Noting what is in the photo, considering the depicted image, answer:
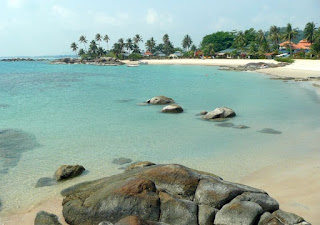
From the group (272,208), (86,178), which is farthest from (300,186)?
(86,178)

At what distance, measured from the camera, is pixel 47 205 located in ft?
32.3

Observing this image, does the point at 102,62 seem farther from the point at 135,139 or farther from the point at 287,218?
the point at 287,218

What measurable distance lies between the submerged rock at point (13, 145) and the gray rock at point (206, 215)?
9536mm

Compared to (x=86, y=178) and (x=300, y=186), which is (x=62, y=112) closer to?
(x=86, y=178)

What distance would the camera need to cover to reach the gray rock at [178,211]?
7543 mm

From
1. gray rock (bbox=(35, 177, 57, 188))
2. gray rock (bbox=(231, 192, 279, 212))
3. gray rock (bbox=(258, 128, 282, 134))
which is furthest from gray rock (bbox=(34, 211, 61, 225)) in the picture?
gray rock (bbox=(258, 128, 282, 134))

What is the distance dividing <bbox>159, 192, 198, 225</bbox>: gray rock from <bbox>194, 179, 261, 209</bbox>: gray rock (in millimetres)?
374

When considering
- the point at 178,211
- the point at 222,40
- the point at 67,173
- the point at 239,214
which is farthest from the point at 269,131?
the point at 222,40

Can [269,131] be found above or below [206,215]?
below

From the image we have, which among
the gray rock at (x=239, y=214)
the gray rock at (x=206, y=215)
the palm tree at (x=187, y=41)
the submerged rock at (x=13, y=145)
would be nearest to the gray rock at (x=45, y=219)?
the gray rock at (x=206, y=215)

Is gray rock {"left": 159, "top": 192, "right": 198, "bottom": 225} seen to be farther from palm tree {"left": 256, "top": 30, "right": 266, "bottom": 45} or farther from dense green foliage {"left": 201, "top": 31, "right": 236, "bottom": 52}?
dense green foliage {"left": 201, "top": 31, "right": 236, "bottom": 52}

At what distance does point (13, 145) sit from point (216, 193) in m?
13.3

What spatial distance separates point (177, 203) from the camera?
7.75m

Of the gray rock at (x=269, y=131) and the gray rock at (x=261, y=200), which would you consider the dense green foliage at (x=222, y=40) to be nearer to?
the gray rock at (x=269, y=131)
